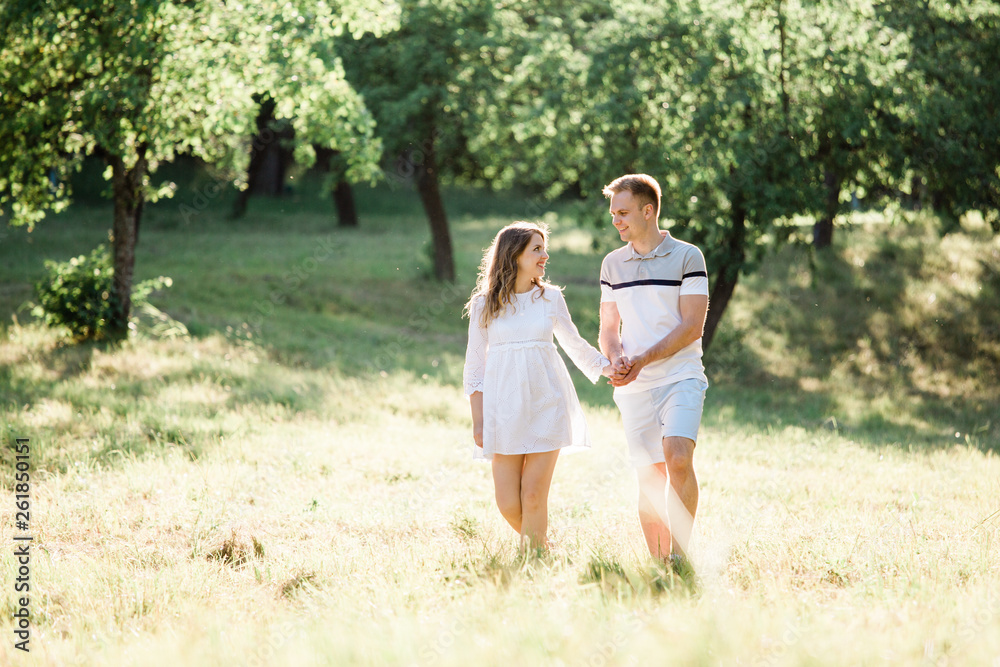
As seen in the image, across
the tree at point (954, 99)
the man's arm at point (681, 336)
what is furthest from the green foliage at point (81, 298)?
the tree at point (954, 99)

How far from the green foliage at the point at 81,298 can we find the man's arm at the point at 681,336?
8.36 m

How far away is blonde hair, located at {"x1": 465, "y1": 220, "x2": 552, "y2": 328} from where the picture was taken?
443 centimetres

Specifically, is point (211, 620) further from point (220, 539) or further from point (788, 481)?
point (788, 481)

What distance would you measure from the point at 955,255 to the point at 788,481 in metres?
14.3

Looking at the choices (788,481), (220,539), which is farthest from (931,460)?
(220,539)

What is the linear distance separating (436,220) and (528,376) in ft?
52.1

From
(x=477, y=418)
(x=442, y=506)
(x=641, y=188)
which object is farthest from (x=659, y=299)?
(x=442, y=506)

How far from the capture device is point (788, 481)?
683 cm

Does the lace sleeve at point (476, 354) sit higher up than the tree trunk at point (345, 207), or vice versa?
the tree trunk at point (345, 207)

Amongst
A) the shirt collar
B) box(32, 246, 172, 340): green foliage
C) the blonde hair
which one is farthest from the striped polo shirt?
box(32, 246, 172, 340): green foliage

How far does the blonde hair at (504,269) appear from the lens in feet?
14.5

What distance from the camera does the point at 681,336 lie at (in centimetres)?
427

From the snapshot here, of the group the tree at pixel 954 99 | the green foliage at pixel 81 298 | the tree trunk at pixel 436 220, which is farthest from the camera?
the tree trunk at pixel 436 220

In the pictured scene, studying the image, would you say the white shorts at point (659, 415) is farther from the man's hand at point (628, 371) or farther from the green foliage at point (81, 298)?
the green foliage at point (81, 298)
